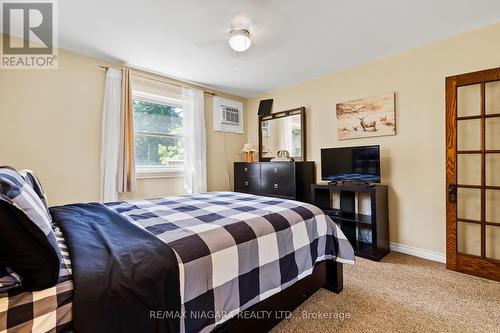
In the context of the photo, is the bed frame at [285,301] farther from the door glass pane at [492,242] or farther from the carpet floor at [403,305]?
the door glass pane at [492,242]

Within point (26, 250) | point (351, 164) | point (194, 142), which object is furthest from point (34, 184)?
point (351, 164)

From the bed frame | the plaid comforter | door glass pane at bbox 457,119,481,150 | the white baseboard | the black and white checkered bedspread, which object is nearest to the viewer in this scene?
the plaid comforter

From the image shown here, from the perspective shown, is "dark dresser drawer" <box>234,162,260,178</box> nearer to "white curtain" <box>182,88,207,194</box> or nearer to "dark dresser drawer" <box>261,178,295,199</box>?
"dark dresser drawer" <box>261,178,295,199</box>

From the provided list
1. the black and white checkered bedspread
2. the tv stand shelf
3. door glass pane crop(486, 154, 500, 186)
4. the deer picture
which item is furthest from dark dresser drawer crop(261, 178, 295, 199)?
door glass pane crop(486, 154, 500, 186)

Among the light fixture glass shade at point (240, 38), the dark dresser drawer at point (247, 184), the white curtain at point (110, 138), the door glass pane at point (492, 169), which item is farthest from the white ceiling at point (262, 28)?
the dark dresser drawer at point (247, 184)

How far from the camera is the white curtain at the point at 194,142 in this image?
3592mm

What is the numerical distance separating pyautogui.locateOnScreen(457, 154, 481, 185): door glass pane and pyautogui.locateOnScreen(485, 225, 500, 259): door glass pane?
46cm

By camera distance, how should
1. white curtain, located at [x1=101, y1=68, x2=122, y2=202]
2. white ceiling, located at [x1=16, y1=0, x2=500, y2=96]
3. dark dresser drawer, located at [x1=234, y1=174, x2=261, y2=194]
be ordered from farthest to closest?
dark dresser drawer, located at [x1=234, y1=174, x2=261, y2=194] < white curtain, located at [x1=101, y1=68, x2=122, y2=202] < white ceiling, located at [x1=16, y1=0, x2=500, y2=96]

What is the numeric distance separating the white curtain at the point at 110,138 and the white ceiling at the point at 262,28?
36 centimetres

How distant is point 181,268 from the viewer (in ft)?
3.19

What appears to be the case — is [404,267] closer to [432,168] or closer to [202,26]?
[432,168]

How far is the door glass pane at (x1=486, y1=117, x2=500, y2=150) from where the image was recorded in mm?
2135

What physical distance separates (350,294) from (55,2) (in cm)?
348

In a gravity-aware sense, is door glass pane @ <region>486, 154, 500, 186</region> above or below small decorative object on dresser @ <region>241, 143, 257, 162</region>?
below
